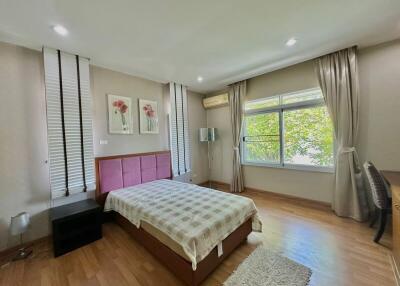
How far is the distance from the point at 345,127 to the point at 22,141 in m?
4.83

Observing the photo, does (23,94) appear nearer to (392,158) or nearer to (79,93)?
(79,93)

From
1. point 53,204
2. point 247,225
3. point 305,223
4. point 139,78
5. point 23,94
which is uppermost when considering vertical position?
point 139,78

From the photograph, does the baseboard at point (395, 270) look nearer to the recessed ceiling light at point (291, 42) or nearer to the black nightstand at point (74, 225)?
the recessed ceiling light at point (291, 42)

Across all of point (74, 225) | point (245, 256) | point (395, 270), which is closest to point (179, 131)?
point (74, 225)

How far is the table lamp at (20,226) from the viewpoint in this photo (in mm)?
2031

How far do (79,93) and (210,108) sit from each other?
3197 millimetres

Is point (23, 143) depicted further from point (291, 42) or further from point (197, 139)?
point (291, 42)

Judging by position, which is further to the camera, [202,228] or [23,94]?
[23,94]

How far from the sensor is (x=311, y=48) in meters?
2.60

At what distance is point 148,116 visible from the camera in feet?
11.9

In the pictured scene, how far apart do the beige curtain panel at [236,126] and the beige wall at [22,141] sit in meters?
3.59

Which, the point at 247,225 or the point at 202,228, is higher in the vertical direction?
the point at 202,228

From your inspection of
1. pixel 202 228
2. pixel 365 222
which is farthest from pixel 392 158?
pixel 202 228

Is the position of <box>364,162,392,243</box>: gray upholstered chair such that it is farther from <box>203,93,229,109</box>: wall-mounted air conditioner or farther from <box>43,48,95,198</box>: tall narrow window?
<box>43,48,95,198</box>: tall narrow window
